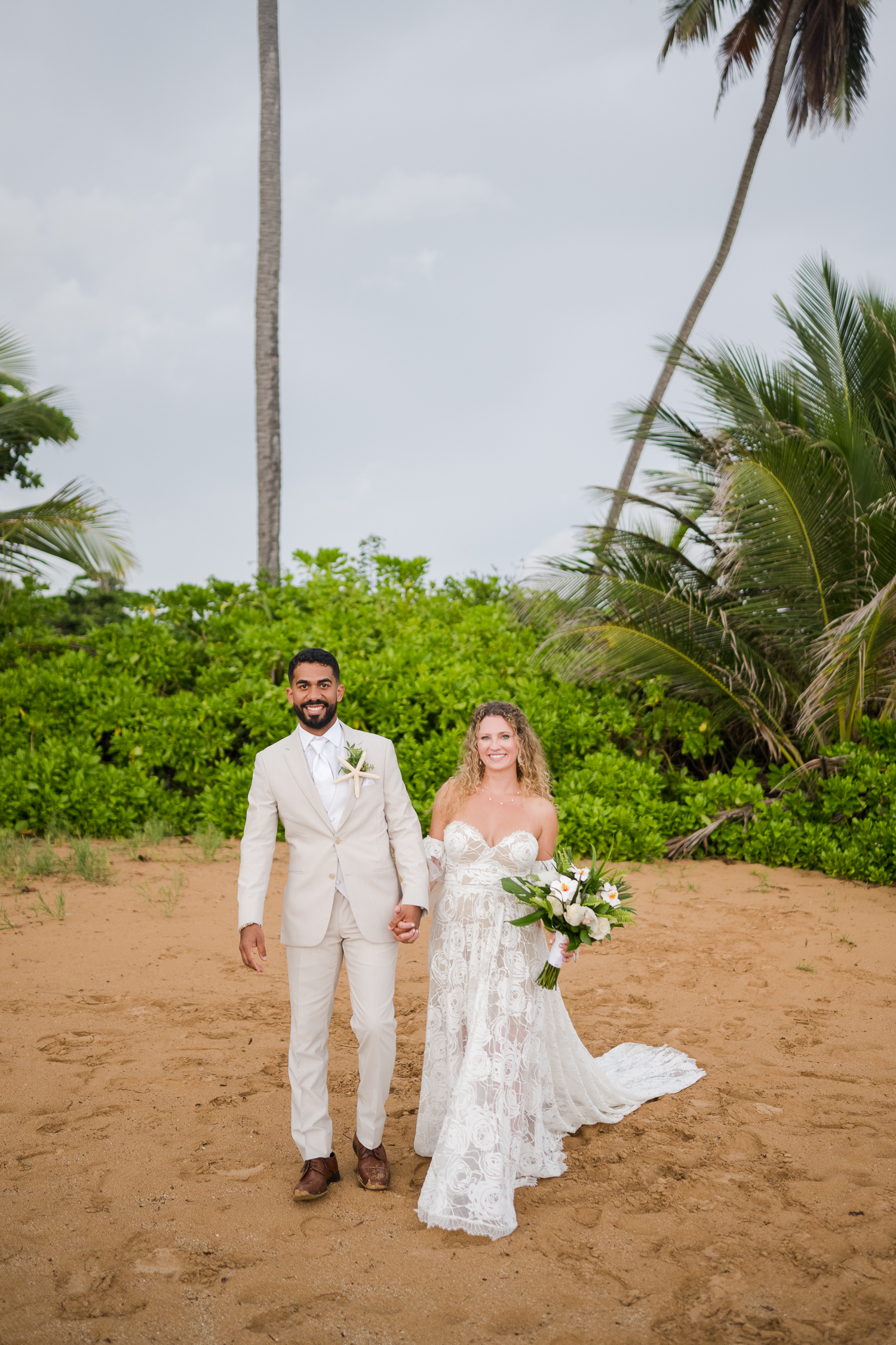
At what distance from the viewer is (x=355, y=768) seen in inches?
147

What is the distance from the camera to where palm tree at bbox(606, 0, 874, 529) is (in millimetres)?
16641

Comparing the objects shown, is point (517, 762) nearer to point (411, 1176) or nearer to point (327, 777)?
point (327, 777)

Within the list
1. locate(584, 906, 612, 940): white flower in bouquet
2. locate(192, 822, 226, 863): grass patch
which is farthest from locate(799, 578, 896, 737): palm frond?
locate(192, 822, 226, 863): grass patch

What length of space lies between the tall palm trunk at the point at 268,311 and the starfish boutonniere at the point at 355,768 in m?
9.73

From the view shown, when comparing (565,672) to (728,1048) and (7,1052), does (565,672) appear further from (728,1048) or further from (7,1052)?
(7,1052)

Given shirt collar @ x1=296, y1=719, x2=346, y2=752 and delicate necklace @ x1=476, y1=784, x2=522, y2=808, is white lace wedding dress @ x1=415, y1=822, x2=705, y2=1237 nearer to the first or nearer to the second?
delicate necklace @ x1=476, y1=784, x2=522, y2=808

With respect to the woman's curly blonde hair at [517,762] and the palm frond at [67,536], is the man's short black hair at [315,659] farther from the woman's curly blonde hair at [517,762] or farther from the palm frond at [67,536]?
the palm frond at [67,536]

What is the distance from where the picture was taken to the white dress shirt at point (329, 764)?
3785 millimetres

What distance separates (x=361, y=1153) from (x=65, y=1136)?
1409 mm

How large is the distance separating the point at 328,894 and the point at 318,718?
0.68 meters

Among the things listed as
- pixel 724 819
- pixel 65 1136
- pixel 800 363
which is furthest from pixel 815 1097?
pixel 800 363

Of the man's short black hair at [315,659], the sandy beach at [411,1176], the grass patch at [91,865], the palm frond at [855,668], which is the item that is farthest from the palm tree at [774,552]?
the man's short black hair at [315,659]

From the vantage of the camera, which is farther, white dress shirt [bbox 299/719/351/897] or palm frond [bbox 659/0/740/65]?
palm frond [bbox 659/0/740/65]

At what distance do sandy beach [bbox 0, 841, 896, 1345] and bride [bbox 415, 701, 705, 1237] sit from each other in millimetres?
133
